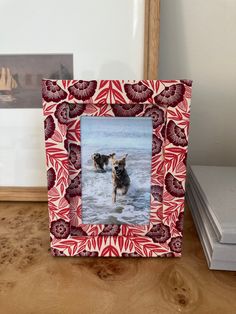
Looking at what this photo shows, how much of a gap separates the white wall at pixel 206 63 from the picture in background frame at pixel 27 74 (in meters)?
0.21

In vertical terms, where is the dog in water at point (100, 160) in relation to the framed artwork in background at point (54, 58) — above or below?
below

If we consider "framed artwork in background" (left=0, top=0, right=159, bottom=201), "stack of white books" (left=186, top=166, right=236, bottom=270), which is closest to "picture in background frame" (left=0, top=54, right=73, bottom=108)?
"framed artwork in background" (left=0, top=0, right=159, bottom=201)

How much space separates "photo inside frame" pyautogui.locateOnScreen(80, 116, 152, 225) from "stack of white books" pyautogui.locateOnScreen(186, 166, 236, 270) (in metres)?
0.10

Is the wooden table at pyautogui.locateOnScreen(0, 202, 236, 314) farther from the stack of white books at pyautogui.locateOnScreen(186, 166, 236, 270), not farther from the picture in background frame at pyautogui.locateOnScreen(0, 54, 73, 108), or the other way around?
the picture in background frame at pyautogui.locateOnScreen(0, 54, 73, 108)

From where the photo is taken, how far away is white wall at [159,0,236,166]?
2.05 feet

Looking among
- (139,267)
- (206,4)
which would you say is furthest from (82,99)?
(206,4)

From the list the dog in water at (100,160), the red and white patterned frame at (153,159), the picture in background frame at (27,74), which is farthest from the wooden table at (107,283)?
the picture in background frame at (27,74)

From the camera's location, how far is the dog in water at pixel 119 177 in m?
0.46

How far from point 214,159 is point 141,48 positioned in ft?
1.01

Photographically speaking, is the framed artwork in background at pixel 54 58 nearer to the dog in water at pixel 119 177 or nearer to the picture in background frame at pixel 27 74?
the picture in background frame at pixel 27 74

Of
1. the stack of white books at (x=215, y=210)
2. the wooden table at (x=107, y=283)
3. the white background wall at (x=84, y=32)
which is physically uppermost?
the white background wall at (x=84, y=32)

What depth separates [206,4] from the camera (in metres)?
0.62

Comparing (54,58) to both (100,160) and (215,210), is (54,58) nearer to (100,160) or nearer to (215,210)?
(100,160)

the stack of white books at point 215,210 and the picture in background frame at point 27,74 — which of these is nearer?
the stack of white books at point 215,210
